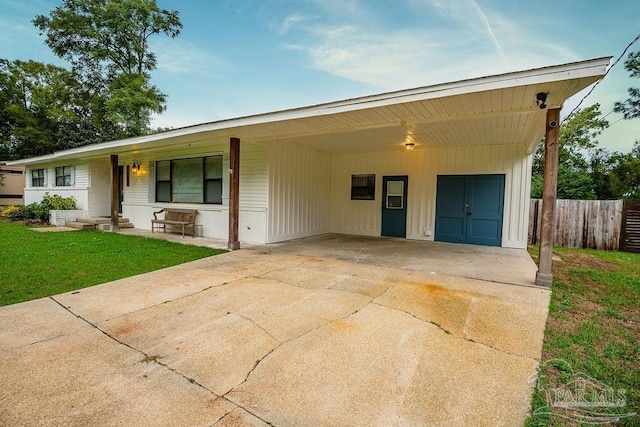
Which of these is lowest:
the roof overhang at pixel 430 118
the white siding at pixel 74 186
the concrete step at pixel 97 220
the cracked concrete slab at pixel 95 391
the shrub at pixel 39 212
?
the cracked concrete slab at pixel 95 391

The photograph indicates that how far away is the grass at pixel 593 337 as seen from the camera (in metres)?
1.98

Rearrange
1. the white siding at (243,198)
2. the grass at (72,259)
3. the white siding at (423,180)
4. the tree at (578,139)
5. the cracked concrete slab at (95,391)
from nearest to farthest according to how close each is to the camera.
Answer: the cracked concrete slab at (95,391) < the grass at (72,259) < the white siding at (423,180) < the white siding at (243,198) < the tree at (578,139)

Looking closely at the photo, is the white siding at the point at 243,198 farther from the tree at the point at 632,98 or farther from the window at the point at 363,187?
the tree at the point at 632,98

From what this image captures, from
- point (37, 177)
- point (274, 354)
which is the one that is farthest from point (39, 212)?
point (274, 354)

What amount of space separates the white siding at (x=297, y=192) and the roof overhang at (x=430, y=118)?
490 millimetres

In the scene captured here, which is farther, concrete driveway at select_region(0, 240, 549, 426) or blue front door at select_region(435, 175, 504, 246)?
blue front door at select_region(435, 175, 504, 246)

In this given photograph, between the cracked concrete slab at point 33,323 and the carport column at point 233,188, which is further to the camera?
the carport column at point 233,188

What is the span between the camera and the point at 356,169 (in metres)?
9.78

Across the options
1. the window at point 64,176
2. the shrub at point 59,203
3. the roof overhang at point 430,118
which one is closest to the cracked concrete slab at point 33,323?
the roof overhang at point 430,118

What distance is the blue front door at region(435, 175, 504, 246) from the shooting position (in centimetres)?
787

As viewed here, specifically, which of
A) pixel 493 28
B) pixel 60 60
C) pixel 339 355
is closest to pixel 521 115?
pixel 493 28

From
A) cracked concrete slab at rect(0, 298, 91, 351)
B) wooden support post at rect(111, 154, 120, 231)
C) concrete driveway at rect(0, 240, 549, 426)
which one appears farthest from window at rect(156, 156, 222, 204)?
cracked concrete slab at rect(0, 298, 91, 351)

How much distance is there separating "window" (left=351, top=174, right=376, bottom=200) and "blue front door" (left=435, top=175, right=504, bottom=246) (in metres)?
1.98

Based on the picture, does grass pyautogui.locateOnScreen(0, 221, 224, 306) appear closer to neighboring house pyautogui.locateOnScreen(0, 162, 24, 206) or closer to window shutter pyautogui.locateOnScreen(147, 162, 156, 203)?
window shutter pyautogui.locateOnScreen(147, 162, 156, 203)
